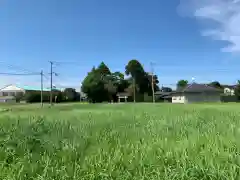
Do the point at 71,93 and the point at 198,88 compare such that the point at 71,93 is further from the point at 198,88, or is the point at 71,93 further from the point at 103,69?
the point at 198,88

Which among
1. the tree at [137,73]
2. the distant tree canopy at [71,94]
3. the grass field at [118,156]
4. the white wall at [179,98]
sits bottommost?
the grass field at [118,156]

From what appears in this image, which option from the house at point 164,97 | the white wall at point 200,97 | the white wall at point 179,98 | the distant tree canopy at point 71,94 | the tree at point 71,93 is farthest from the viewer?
the tree at point 71,93

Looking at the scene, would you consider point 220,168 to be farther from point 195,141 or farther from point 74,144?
point 74,144

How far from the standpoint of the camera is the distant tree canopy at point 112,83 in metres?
59.4

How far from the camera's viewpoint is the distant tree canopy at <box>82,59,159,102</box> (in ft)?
195

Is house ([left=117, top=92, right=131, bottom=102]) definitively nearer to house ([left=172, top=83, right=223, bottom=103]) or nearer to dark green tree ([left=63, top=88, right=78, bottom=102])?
house ([left=172, top=83, right=223, bottom=103])

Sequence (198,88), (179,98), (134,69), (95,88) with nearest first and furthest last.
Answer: (198,88) → (179,98) → (95,88) → (134,69)

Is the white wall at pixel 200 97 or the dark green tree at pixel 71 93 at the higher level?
the dark green tree at pixel 71 93

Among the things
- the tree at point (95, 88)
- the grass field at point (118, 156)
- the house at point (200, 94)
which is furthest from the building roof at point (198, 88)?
the grass field at point (118, 156)

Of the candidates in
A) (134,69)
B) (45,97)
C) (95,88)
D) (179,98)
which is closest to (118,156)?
(179,98)

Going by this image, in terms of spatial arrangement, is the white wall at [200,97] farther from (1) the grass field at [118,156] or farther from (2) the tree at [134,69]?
(1) the grass field at [118,156]

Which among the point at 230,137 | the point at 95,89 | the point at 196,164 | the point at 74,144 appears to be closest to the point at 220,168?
the point at 196,164

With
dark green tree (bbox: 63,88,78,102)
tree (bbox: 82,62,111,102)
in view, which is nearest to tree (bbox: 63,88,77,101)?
dark green tree (bbox: 63,88,78,102)

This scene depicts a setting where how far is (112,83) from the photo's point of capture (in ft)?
215
